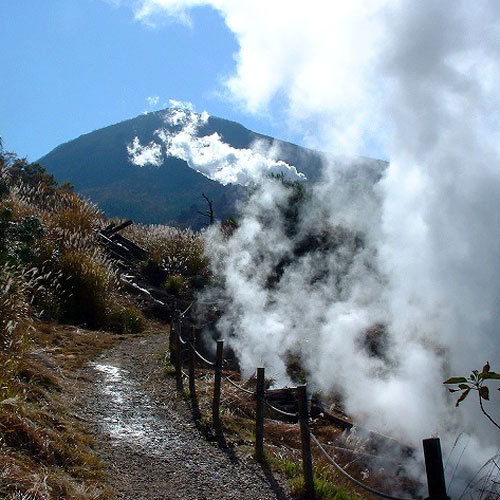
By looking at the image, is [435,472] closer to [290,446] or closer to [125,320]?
[290,446]

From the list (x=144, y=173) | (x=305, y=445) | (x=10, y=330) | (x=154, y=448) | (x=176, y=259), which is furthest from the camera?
(x=144, y=173)

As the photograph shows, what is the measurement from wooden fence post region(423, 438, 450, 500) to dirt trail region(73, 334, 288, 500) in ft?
5.85

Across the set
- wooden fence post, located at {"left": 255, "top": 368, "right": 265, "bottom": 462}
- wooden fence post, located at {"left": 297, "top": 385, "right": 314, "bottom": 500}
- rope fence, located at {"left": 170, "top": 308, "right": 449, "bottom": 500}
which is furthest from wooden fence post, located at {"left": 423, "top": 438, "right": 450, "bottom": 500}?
wooden fence post, located at {"left": 255, "top": 368, "right": 265, "bottom": 462}

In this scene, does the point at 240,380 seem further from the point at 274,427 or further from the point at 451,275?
the point at 451,275

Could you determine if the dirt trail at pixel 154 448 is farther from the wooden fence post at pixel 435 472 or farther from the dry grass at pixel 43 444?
the wooden fence post at pixel 435 472

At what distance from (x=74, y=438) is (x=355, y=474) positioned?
270cm

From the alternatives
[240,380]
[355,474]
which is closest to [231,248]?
[240,380]

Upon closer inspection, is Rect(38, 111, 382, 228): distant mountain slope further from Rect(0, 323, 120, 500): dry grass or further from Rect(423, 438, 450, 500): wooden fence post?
Rect(423, 438, 450, 500): wooden fence post

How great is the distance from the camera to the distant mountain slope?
10544cm

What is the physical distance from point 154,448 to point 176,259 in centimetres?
1012

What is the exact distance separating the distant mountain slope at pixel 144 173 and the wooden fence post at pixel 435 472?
81145 mm

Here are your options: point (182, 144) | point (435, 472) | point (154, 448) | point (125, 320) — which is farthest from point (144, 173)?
point (435, 472)

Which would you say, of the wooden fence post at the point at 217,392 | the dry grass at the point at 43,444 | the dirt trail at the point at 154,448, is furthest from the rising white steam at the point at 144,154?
the dry grass at the point at 43,444

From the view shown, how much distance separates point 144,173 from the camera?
438ft
